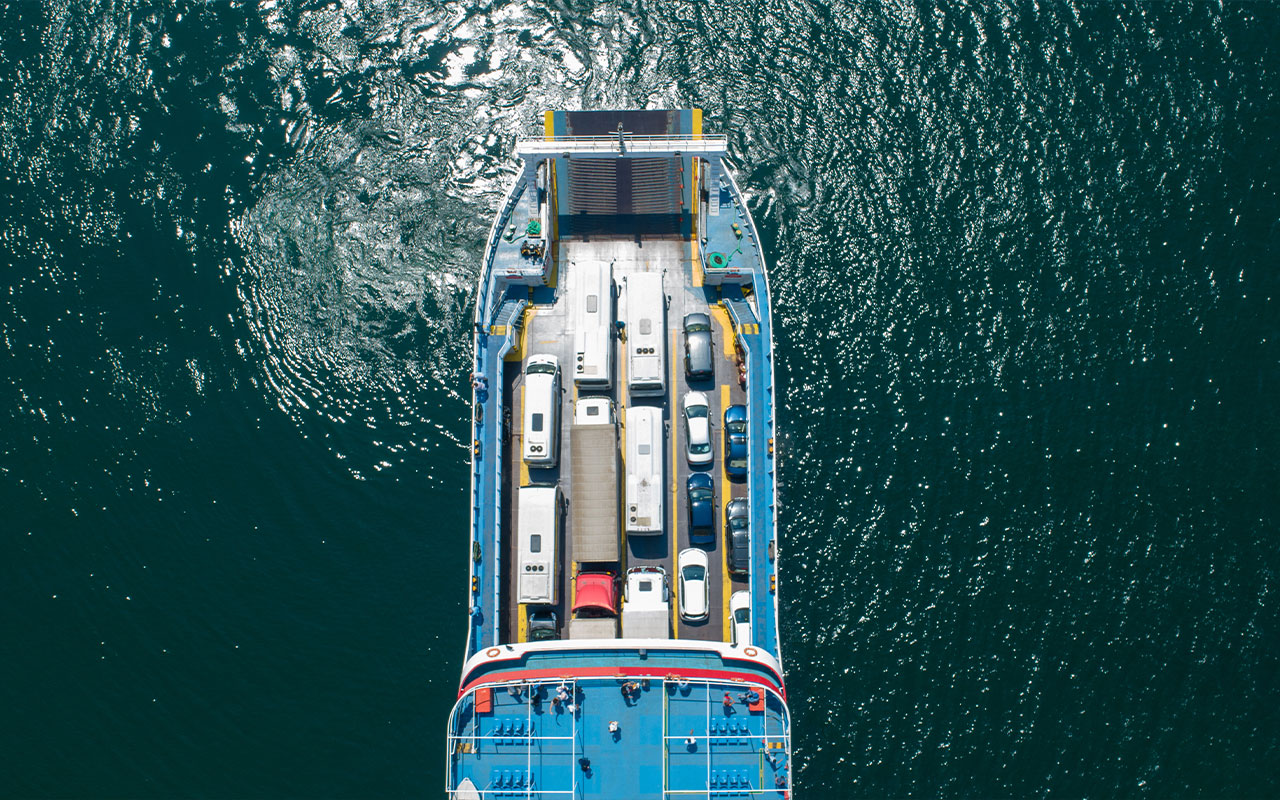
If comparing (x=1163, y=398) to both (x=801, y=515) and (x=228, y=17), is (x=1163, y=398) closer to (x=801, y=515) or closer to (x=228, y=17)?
(x=801, y=515)

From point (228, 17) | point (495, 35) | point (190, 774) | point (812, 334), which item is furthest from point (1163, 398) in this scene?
point (228, 17)

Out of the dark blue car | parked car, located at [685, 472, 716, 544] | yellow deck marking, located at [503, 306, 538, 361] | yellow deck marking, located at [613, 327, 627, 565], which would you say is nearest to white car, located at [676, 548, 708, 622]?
parked car, located at [685, 472, 716, 544]

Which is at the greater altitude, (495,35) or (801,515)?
(495,35)

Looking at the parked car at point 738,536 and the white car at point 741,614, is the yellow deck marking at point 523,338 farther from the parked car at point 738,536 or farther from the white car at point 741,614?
the white car at point 741,614

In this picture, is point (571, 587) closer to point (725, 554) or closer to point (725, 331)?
point (725, 554)

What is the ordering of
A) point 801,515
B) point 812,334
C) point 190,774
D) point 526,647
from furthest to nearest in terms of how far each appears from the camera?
point 812,334
point 801,515
point 190,774
point 526,647

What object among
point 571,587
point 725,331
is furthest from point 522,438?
point 725,331

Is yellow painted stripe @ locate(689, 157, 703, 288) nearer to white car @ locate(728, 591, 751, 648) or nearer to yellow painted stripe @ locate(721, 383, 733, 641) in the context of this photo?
yellow painted stripe @ locate(721, 383, 733, 641)

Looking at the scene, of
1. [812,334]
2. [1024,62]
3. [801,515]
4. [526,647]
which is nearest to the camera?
[526,647]
